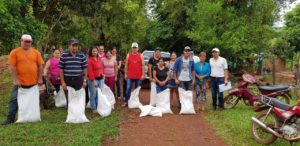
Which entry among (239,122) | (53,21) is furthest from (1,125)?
(53,21)

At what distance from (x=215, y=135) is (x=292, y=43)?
2376 cm

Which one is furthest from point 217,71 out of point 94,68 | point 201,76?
point 94,68

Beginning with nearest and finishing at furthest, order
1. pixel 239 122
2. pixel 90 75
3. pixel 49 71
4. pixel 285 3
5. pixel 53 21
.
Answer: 1. pixel 239 122
2. pixel 90 75
3. pixel 49 71
4. pixel 53 21
5. pixel 285 3

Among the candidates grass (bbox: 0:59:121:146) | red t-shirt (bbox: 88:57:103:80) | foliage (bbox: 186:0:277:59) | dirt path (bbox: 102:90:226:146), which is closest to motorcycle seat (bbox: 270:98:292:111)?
dirt path (bbox: 102:90:226:146)

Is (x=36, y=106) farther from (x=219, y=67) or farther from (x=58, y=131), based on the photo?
(x=219, y=67)

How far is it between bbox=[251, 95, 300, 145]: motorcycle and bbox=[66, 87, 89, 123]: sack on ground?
3733mm

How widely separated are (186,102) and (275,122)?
3.85m

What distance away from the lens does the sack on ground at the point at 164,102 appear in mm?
11344

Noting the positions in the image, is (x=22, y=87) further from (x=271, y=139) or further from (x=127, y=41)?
(x=127, y=41)

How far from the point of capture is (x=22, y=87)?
912cm

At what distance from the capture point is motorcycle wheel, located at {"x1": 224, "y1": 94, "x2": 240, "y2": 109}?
1249cm

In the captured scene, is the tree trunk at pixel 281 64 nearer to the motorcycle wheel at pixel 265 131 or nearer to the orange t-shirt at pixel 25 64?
the motorcycle wheel at pixel 265 131

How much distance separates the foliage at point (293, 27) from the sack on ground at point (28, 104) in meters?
24.7

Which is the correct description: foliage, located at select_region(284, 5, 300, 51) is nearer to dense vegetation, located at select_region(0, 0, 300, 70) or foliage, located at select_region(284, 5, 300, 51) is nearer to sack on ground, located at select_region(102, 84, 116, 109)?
dense vegetation, located at select_region(0, 0, 300, 70)
